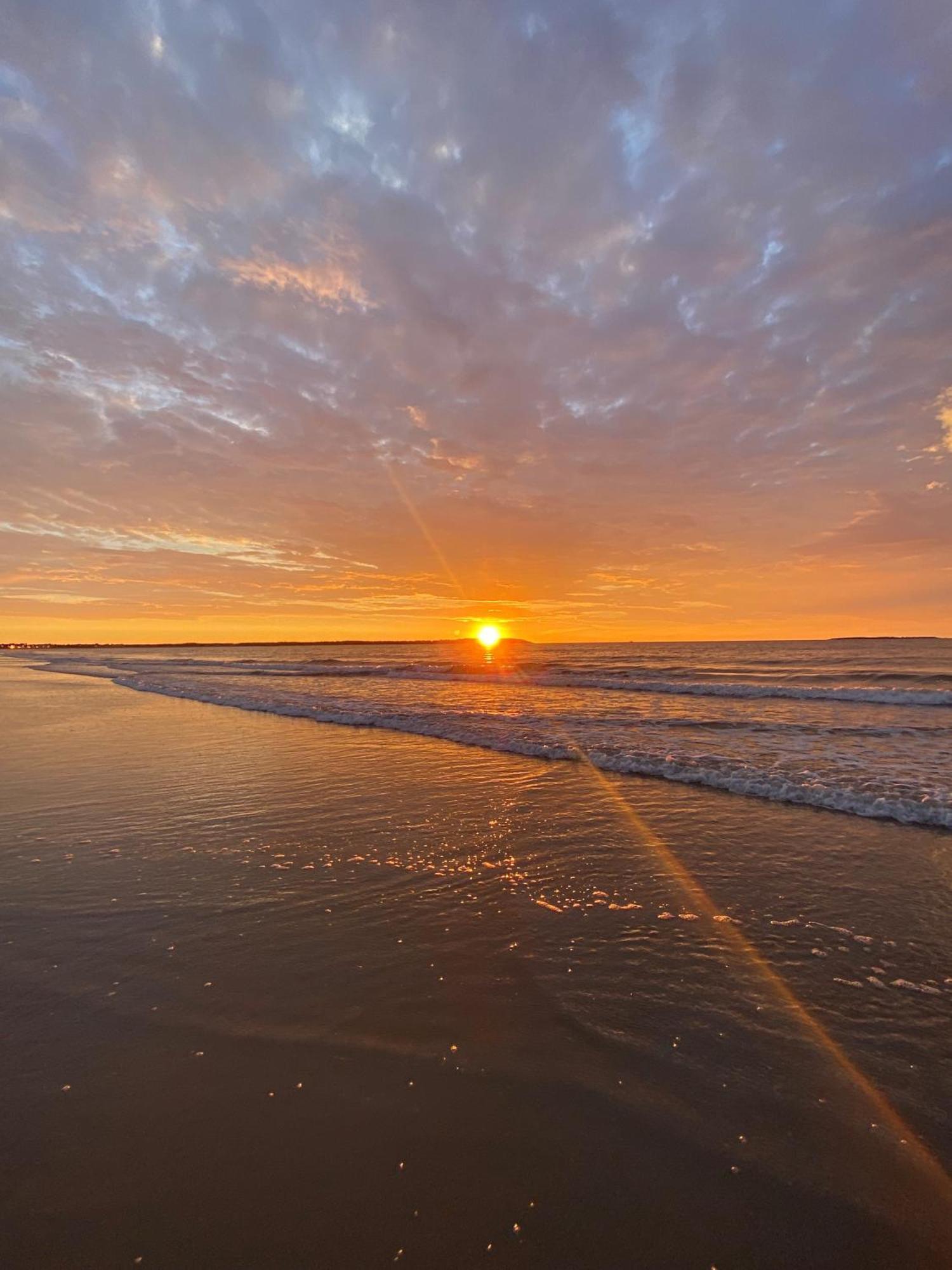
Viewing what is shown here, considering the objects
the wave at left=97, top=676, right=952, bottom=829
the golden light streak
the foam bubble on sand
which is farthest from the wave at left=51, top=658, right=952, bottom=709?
the foam bubble on sand

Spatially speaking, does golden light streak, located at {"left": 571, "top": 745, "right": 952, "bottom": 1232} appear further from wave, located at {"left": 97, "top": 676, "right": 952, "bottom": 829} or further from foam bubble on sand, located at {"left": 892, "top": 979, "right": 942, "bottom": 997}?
wave, located at {"left": 97, "top": 676, "right": 952, "bottom": 829}

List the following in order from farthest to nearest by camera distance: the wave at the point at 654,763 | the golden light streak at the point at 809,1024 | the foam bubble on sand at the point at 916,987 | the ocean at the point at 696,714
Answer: the ocean at the point at 696,714, the wave at the point at 654,763, the foam bubble on sand at the point at 916,987, the golden light streak at the point at 809,1024

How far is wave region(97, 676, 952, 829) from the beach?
1025mm

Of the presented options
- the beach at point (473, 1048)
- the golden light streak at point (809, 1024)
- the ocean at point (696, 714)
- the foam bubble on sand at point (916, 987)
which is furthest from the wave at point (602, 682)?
the foam bubble on sand at point (916, 987)

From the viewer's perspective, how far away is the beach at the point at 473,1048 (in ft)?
8.10

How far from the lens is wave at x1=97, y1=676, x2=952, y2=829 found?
873 cm

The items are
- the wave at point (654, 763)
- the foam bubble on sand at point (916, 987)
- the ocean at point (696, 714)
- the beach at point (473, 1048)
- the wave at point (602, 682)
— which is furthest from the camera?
the wave at point (602, 682)

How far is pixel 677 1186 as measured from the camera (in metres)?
2.63

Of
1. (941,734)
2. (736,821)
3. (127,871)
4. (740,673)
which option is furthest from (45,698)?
(740,673)

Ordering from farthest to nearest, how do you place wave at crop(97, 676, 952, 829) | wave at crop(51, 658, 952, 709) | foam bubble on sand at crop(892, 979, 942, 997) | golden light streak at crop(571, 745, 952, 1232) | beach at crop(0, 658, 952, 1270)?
wave at crop(51, 658, 952, 709) < wave at crop(97, 676, 952, 829) < foam bubble on sand at crop(892, 979, 942, 997) < golden light streak at crop(571, 745, 952, 1232) < beach at crop(0, 658, 952, 1270)

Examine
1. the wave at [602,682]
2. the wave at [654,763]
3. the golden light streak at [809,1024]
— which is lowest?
the golden light streak at [809,1024]

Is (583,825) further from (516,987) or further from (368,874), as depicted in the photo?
(516,987)

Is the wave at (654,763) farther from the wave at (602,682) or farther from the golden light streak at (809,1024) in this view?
the wave at (602,682)

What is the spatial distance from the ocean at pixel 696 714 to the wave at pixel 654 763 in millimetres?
37
